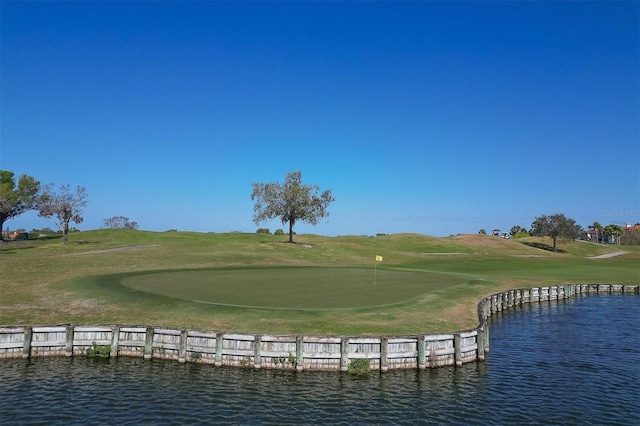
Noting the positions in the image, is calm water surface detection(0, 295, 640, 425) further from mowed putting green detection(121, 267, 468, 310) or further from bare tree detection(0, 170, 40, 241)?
bare tree detection(0, 170, 40, 241)

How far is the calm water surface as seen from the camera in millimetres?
18109

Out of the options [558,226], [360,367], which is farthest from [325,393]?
[558,226]

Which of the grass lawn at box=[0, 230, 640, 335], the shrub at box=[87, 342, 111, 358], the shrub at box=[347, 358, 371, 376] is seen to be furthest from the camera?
the grass lawn at box=[0, 230, 640, 335]

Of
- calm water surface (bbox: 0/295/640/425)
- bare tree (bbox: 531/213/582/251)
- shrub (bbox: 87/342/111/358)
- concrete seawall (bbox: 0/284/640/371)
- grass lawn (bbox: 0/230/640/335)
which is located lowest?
calm water surface (bbox: 0/295/640/425)

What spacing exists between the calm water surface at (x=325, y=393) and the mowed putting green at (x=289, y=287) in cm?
891

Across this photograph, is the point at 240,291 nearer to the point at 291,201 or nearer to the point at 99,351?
the point at 99,351

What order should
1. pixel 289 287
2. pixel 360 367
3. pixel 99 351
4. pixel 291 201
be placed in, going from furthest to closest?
1. pixel 291 201
2. pixel 289 287
3. pixel 99 351
4. pixel 360 367

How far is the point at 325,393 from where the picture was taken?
67.3 feet

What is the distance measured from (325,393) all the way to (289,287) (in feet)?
65.6

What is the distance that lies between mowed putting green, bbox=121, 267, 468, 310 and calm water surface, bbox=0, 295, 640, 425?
8.91 metres

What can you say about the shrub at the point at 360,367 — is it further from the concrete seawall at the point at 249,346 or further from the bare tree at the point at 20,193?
the bare tree at the point at 20,193

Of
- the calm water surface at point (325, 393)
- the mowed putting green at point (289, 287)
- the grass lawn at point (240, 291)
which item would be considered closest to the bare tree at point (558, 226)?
the grass lawn at point (240, 291)

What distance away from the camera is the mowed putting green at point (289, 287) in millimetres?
33031

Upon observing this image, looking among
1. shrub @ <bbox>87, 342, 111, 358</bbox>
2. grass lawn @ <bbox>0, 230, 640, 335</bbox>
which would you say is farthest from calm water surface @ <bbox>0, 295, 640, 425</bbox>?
grass lawn @ <bbox>0, 230, 640, 335</bbox>
